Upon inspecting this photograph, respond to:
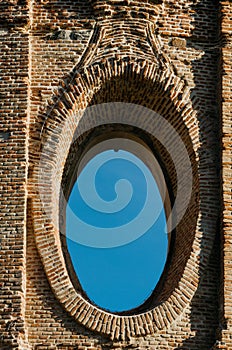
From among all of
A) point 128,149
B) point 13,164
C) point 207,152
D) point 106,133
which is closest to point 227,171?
point 207,152

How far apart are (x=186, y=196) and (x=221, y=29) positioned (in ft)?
7.77

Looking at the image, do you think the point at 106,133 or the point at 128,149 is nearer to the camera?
the point at 106,133

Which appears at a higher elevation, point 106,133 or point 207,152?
point 106,133

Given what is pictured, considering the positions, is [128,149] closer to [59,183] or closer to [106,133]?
[106,133]

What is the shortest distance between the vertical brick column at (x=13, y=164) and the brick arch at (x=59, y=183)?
0.85 feet

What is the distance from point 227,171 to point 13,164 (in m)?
2.84

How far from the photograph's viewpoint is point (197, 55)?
68.8ft

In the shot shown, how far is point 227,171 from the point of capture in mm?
20219

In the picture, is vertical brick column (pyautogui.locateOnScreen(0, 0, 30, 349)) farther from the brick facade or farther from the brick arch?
the brick arch

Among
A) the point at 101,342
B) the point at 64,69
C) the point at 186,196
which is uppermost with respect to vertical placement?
the point at 64,69

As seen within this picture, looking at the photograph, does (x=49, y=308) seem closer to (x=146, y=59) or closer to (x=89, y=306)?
(x=89, y=306)

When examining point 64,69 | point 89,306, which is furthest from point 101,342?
point 64,69

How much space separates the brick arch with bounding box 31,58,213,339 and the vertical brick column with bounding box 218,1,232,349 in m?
0.31

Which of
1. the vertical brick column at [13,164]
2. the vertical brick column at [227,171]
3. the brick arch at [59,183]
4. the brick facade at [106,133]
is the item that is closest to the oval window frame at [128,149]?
the brick facade at [106,133]
